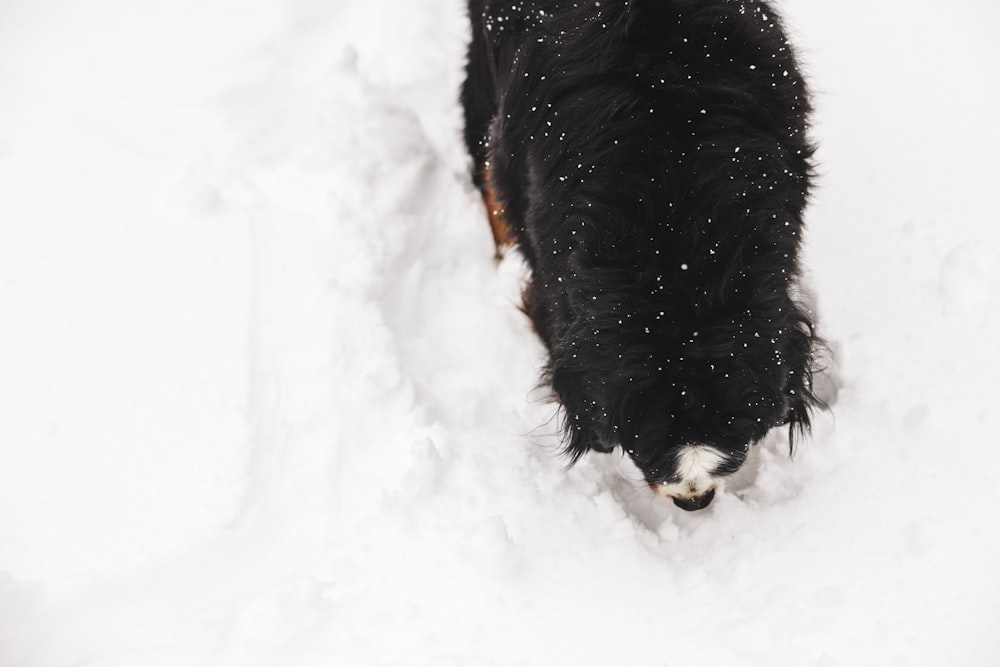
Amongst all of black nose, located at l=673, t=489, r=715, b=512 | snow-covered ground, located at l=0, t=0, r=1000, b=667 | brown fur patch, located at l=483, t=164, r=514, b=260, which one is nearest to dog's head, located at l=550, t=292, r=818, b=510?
black nose, located at l=673, t=489, r=715, b=512

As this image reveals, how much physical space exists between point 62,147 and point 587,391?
2.73m

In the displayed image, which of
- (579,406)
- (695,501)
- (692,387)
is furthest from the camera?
(695,501)

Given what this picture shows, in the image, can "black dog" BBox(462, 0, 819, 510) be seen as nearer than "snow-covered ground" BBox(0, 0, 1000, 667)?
Yes

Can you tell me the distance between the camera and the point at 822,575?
2.63m

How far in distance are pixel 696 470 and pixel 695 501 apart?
1.17 feet

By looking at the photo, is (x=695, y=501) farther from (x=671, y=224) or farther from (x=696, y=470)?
(x=671, y=224)

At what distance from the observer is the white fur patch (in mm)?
2184

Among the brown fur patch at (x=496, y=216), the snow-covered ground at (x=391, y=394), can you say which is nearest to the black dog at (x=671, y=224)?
the snow-covered ground at (x=391, y=394)

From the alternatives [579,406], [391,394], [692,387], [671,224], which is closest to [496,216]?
[391,394]

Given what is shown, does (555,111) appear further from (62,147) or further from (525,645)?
(62,147)

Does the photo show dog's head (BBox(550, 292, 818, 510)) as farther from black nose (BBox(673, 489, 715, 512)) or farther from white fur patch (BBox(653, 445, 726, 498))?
black nose (BBox(673, 489, 715, 512))

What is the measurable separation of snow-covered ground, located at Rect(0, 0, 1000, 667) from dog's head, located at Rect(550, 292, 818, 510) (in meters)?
0.63

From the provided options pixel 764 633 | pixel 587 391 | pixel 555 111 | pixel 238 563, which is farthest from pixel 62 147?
pixel 764 633

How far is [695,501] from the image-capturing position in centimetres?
256
